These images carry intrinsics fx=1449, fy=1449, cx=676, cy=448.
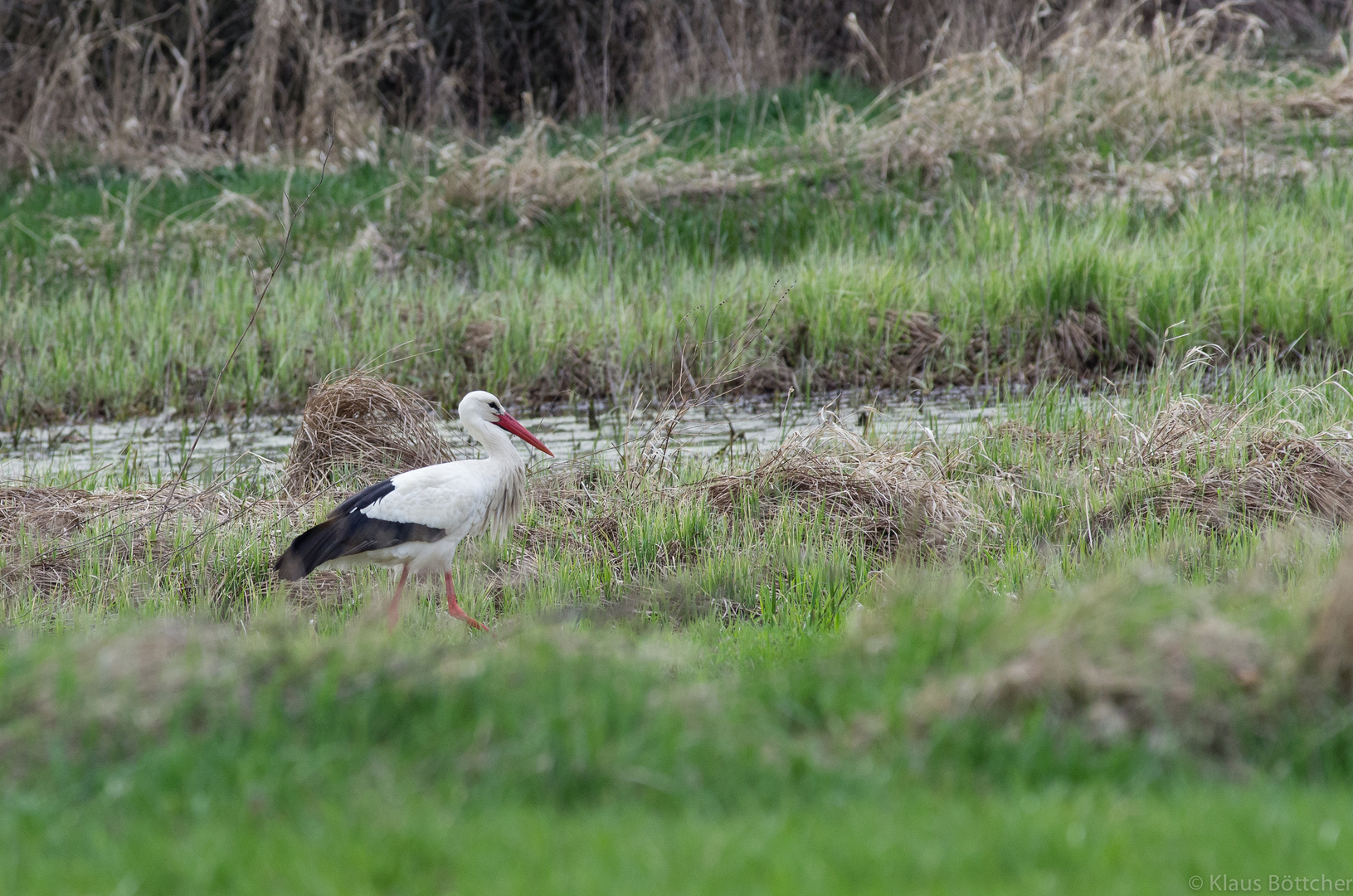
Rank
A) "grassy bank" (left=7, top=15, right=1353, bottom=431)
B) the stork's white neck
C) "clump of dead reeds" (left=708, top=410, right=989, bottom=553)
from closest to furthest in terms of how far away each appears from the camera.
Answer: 1. the stork's white neck
2. "clump of dead reeds" (left=708, top=410, right=989, bottom=553)
3. "grassy bank" (left=7, top=15, right=1353, bottom=431)

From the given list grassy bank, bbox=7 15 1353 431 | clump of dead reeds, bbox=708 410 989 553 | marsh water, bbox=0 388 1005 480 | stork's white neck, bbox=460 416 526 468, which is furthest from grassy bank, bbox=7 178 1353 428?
stork's white neck, bbox=460 416 526 468

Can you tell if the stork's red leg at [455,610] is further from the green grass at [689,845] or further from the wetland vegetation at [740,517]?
the green grass at [689,845]

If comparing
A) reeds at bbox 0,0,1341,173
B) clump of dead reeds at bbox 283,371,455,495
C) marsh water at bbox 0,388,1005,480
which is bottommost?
marsh water at bbox 0,388,1005,480

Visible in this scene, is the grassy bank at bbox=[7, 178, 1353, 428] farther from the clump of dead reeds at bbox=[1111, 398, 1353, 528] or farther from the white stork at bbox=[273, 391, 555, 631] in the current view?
the white stork at bbox=[273, 391, 555, 631]

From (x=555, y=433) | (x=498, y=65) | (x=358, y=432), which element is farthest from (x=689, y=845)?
(x=498, y=65)

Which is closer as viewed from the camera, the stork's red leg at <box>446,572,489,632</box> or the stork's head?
the stork's red leg at <box>446,572,489,632</box>

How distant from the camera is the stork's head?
6.21 metres

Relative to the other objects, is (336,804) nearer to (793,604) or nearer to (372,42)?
(793,604)

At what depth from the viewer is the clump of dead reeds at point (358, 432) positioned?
759 cm

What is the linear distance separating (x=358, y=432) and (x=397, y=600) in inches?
87.5

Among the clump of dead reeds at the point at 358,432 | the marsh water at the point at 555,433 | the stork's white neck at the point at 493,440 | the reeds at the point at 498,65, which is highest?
the reeds at the point at 498,65

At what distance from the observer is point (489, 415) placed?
6309 mm

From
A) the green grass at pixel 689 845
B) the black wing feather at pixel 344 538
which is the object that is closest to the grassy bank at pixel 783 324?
the black wing feather at pixel 344 538

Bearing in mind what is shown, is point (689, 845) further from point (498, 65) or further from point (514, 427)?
point (498, 65)
